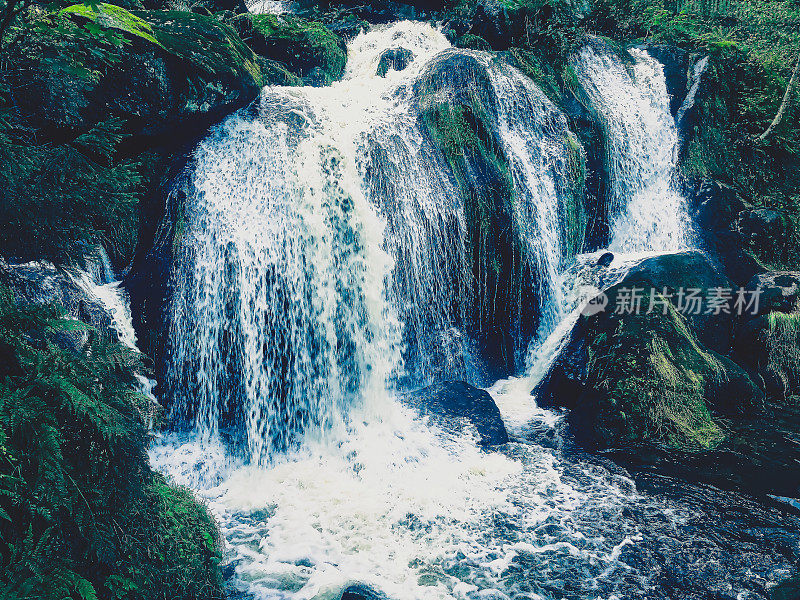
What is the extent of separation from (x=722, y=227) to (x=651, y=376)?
680 centimetres

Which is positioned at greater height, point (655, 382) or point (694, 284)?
point (694, 284)

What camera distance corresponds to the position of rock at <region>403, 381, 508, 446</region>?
316 inches

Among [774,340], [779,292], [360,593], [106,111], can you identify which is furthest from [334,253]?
[779,292]

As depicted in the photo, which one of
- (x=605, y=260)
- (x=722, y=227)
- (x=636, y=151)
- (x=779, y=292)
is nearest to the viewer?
(x=779, y=292)

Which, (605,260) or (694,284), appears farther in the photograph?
(605,260)

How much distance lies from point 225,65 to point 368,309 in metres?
5.22

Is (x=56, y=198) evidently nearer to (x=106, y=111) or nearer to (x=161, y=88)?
(x=106, y=111)

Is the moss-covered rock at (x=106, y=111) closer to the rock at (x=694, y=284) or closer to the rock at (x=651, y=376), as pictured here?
the rock at (x=651, y=376)

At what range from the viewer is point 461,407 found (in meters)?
8.52

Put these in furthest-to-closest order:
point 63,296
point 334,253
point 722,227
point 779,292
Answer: point 722,227 < point 779,292 < point 334,253 < point 63,296

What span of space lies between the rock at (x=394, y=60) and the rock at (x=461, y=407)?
8149 mm

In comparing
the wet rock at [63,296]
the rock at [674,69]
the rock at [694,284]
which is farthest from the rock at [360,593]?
the rock at [674,69]

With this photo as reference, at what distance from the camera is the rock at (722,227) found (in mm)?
12039

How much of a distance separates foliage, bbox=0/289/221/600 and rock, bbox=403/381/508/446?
4987 millimetres
